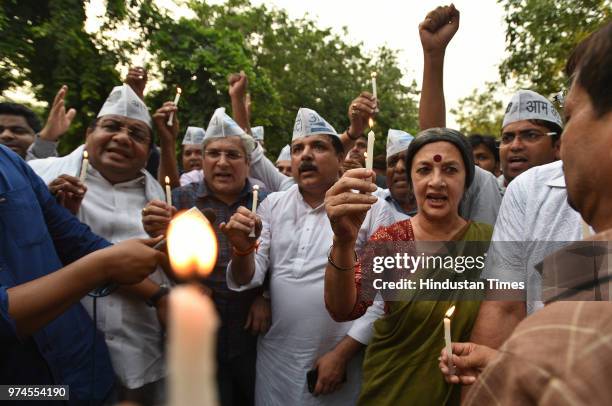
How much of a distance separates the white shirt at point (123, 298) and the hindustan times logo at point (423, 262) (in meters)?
1.47

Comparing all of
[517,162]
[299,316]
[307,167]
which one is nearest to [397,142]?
[517,162]

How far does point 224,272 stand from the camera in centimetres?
366

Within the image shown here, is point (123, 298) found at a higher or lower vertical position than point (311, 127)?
lower

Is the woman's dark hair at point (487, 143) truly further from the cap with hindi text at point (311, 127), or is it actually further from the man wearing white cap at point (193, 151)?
the man wearing white cap at point (193, 151)

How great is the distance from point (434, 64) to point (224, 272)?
2.16 m

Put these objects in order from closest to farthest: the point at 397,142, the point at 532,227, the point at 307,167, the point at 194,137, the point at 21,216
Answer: the point at 21,216 < the point at 532,227 < the point at 307,167 < the point at 397,142 < the point at 194,137

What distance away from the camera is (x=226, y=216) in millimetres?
3982

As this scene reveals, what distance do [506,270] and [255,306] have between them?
1.80 m

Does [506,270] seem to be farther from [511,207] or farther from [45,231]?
[45,231]

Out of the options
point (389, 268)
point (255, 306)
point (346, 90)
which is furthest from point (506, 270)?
point (346, 90)

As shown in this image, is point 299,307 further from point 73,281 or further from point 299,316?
point 73,281

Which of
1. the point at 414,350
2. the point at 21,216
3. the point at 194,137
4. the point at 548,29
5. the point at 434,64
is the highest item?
the point at 548,29

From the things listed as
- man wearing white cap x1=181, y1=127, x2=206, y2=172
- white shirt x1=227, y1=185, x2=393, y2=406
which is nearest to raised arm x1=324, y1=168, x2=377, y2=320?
white shirt x1=227, y1=185, x2=393, y2=406

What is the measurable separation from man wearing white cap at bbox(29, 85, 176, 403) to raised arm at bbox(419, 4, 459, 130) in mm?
2051
